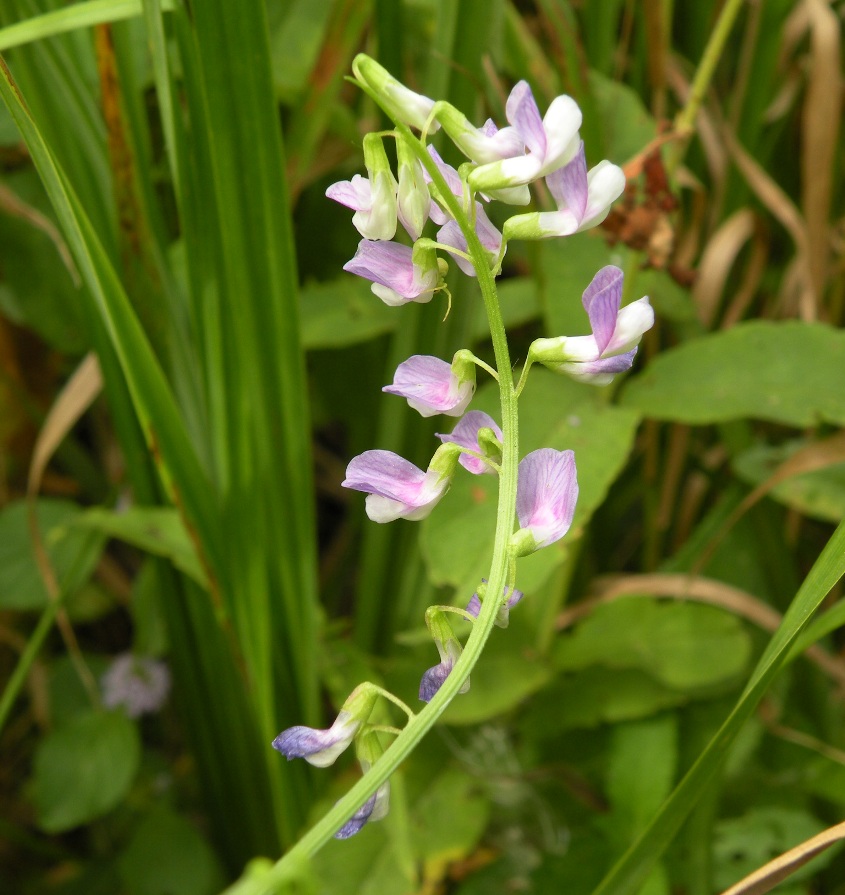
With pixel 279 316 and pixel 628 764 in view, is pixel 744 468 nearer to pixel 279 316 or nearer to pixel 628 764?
pixel 628 764

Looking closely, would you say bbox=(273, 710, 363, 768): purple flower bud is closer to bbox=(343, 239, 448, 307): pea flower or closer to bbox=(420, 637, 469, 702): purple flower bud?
bbox=(420, 637, 469, 702): purple flower bud

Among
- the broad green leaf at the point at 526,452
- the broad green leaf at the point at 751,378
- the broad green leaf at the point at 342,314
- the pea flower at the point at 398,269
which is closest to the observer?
the pea flower at the point at 398,269

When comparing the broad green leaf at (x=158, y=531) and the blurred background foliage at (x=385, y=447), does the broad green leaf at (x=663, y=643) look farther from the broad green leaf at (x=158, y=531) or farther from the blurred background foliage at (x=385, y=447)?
the broad green leaf at (x=158, y=531)

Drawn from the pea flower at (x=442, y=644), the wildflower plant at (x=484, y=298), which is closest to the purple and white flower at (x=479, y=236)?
the wildflower plant at (x=484, y=298)

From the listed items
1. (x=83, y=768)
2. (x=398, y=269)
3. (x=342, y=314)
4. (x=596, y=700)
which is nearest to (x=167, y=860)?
(x=83, y=768)

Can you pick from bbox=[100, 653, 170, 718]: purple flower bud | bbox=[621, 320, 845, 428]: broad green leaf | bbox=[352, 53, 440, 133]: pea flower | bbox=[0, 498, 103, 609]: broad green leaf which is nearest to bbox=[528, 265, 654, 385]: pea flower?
bbox=[352, 53, 440, 133]: pea flower

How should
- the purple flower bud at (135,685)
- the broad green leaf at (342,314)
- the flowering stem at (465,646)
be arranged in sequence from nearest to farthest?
the flowering stem at (465,646), the broad green leaf at (342,314), the purple flower bud at (135,685)

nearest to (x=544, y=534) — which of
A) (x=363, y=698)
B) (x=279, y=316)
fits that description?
(x=363, y=698)

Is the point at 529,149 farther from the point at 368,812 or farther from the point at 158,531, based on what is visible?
the point at 158,531
